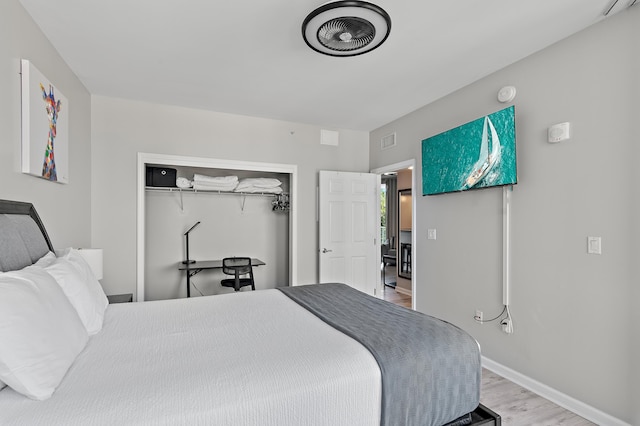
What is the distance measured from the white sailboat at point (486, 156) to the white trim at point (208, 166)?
2.24m

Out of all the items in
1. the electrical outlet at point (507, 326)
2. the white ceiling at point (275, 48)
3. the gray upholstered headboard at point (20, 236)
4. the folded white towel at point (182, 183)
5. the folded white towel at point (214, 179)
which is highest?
the white ceiling at point (275, 48)

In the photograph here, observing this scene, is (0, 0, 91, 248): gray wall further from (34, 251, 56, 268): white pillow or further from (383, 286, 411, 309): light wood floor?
(383, 286, 411, 309): light wood floor

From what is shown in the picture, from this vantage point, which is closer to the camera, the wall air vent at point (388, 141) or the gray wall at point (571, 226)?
the gray wall at point (571, 226)

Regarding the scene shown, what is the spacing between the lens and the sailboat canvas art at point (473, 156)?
8.62ft

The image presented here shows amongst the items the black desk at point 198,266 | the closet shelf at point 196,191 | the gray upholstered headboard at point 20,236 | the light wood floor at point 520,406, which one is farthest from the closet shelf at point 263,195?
the light wood floor at point 520,406

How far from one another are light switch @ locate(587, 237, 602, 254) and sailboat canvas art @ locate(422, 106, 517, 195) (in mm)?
650

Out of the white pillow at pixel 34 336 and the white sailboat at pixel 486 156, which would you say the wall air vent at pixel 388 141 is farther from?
the white pillow at pixel 34 336

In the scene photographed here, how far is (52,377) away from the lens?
1.07 meters

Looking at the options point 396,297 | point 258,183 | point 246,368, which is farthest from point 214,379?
point 396,297

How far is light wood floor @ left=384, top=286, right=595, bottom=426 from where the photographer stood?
215 centimetres

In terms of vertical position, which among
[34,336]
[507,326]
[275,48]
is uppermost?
[275,48]

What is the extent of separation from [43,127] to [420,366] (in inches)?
106

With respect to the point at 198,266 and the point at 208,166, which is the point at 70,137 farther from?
the point at 198,266

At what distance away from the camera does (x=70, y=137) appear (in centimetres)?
279
